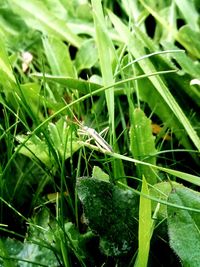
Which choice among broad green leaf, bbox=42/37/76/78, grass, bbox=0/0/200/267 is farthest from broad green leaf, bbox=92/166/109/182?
broad green leaf, bbox=42/37/76/78

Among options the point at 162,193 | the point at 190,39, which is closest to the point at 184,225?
the point at 162,193

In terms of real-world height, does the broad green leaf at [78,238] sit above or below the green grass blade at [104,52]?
below

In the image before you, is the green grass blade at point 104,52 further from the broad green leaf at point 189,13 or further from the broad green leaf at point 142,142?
the broad green leaf at point 189,13

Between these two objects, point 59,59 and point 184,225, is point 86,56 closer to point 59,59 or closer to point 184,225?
point 59,59

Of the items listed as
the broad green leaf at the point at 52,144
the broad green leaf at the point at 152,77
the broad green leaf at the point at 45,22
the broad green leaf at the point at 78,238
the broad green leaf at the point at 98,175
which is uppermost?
the broad green leaf at the point at 45,22

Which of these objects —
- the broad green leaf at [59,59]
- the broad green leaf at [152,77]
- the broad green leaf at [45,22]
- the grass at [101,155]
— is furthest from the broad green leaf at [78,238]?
the broad green leaf at [45,22]

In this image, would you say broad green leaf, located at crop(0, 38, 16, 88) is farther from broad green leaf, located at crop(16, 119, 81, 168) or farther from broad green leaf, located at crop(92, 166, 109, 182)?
broad green leaf, located at crop(92, 166, 109, 182)
